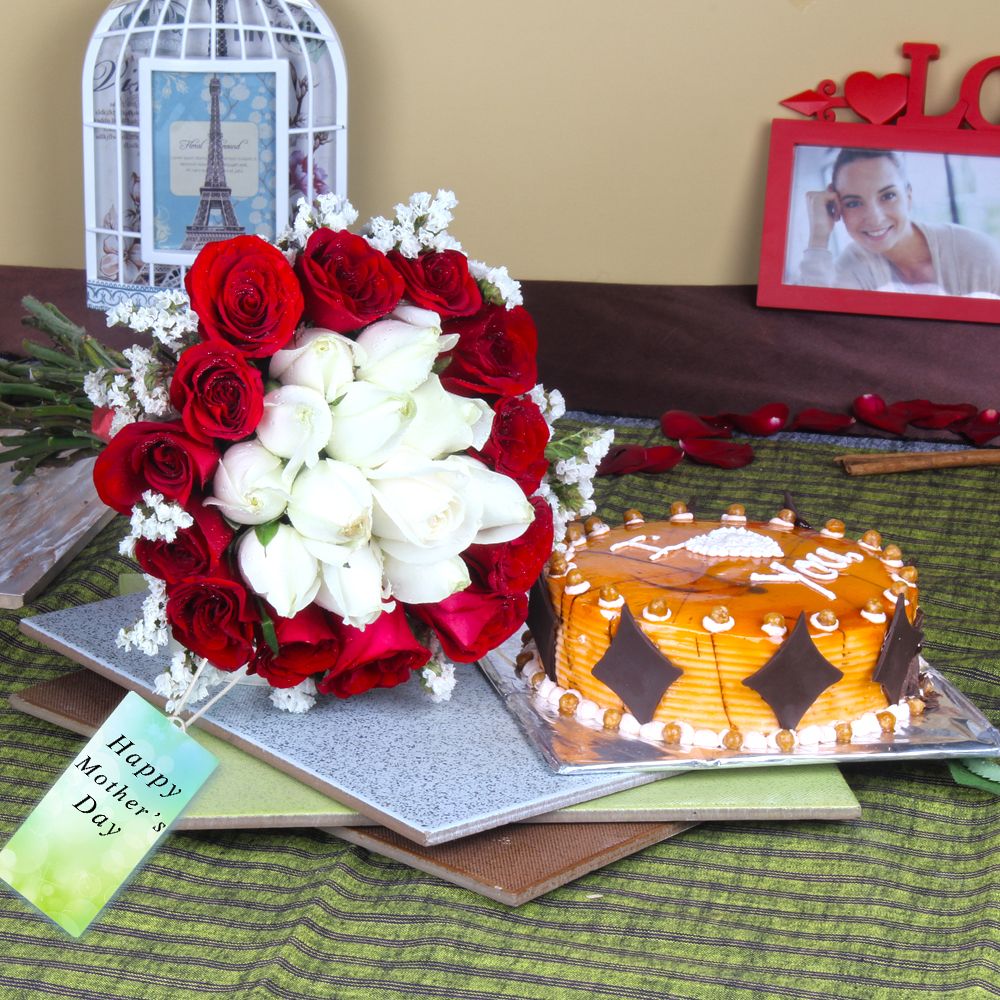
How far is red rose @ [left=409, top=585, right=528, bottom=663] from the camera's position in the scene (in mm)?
808

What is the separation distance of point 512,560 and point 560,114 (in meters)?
1.34

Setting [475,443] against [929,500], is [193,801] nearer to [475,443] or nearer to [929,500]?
[475,443]

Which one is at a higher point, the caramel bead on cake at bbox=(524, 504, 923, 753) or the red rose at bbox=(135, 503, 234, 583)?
the red rose at bbox=(135, 503, 234, 583)

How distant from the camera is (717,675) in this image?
31.4 inches

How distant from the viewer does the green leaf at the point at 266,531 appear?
720 millimetres

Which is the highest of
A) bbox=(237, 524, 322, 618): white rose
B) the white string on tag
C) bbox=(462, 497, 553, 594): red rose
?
bbox=(237, 524, 322, 618): white rose

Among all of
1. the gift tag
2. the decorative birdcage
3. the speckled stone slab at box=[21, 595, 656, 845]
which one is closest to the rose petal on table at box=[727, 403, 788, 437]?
the decorative birdcage

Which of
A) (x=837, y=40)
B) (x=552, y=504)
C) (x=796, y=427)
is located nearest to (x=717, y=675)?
(x=552, y=504)

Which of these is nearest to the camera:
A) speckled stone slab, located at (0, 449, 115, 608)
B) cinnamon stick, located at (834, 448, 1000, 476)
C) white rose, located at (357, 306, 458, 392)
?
white rose, located at (357, 306, 458, 392)

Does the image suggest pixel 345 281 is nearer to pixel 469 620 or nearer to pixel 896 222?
pixel 469 620

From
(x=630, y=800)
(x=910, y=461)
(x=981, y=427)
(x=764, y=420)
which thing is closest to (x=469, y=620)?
(x=630, y=800)

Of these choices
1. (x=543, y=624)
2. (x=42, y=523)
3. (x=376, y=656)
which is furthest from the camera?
(x=42, y=523)

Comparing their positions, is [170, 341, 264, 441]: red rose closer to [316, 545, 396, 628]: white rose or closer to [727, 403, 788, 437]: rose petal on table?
[316, 545, 396, 628]: white rose

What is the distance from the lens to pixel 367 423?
707 millimetres
